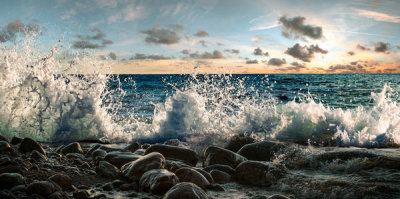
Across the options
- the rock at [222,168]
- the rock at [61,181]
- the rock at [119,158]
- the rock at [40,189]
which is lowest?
the rock at [222,168]

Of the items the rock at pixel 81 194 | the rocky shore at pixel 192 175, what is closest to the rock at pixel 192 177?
the rocky shore at pixel 192 175

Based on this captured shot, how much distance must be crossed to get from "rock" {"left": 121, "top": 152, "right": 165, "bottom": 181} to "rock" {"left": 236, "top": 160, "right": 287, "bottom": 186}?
44.4 inches

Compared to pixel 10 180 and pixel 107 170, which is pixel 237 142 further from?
pixel 10 180

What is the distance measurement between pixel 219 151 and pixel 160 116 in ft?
12.4

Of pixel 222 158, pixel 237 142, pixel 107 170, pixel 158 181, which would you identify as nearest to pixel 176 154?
pixel 222 158

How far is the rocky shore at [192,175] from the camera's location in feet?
10.6

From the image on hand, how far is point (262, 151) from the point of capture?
563 centimetres

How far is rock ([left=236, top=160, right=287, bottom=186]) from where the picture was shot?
13.4 ft

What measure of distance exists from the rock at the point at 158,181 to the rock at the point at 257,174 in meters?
1.07

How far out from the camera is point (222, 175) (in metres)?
4.26

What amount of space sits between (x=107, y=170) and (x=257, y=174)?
6.98 ft

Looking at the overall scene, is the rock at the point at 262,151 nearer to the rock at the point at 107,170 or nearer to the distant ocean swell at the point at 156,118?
the distant ocean swell at the point at 156,118

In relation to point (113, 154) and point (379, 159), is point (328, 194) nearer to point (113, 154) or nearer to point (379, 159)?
point (379, 159)

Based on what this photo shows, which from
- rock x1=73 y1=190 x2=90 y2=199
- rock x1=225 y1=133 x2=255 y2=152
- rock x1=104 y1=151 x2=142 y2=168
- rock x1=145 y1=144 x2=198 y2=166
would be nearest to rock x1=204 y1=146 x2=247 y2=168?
rock x1=145 y1=144 x2=198 y2=166
